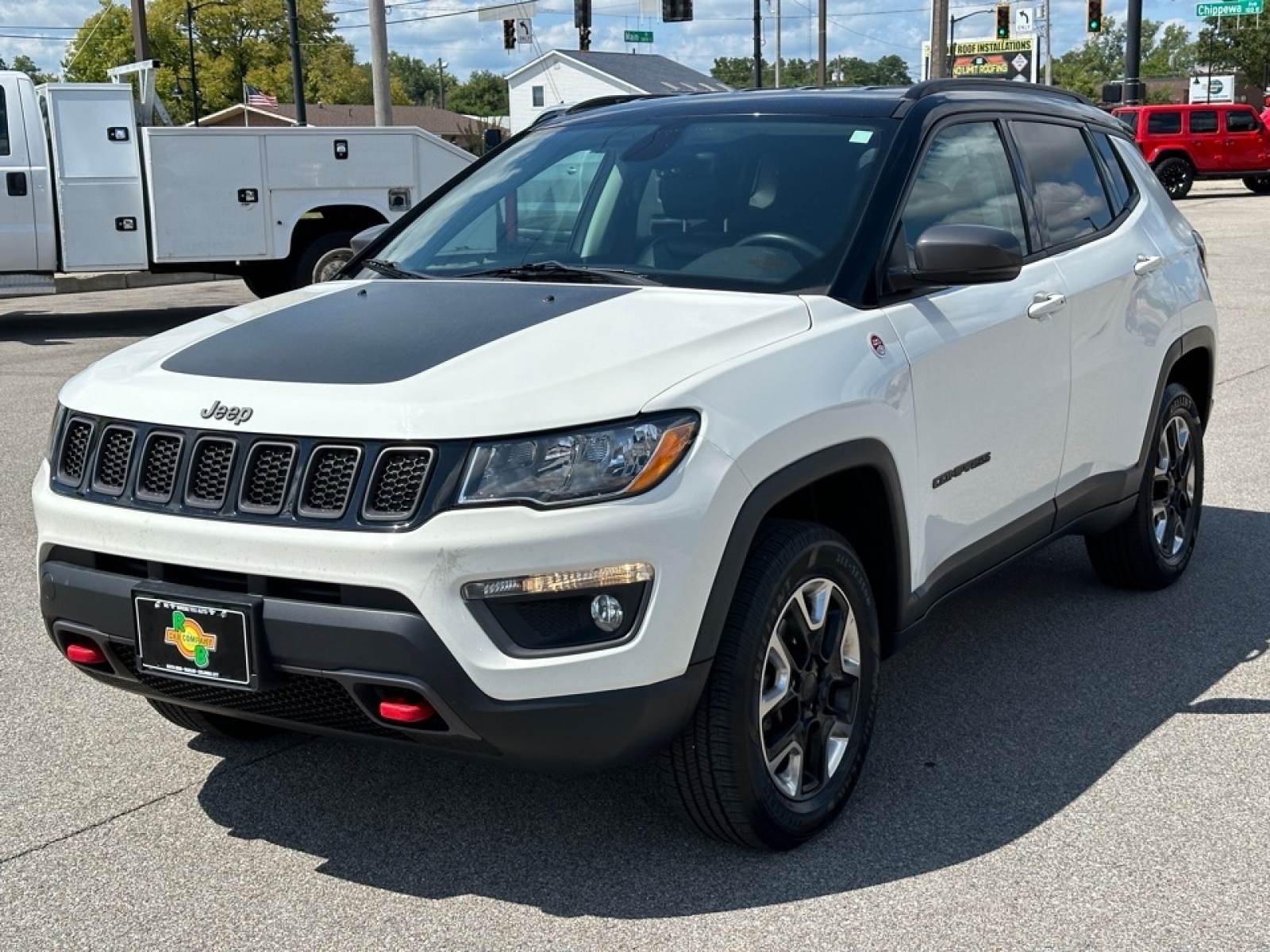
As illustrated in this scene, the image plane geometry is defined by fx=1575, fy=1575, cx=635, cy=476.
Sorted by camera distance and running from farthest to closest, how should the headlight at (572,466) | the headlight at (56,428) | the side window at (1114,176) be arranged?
the side window at (1114,176), the headlight at (56,428), the headlight at (572,466)

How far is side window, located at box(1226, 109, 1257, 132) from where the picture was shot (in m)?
33.1

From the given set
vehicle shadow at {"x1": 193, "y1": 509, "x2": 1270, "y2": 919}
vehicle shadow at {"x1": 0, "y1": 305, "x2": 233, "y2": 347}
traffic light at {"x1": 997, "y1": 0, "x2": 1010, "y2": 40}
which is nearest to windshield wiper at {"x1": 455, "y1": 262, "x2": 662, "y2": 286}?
vehicle shadow at {"x1": 193, "y1": 509, "x2": 1270, "y2": 919}

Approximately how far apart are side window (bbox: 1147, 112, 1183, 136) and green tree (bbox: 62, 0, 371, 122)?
59.9 m

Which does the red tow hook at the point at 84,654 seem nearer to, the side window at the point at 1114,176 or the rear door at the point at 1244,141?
the side window at the point at 1114,176

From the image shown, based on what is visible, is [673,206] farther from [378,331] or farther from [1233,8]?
[1233,8]

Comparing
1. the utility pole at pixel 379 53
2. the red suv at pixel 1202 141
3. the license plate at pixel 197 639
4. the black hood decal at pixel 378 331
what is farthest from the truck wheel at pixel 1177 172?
the license plate at pixel 197 639

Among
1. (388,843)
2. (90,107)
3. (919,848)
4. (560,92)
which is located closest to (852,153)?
(919,848)

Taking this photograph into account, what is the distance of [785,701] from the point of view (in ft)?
12.2

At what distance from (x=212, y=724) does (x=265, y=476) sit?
132 centimetres

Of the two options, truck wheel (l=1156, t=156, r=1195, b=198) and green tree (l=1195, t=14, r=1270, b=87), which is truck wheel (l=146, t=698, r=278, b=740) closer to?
truck wheel (l=1156, t=156, r=1195, b=198)

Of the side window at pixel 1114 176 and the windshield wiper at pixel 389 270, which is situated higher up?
the side window at pixel 1114 176

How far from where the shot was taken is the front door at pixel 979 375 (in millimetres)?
4145

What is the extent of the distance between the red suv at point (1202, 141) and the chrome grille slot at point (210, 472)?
31.9 metres

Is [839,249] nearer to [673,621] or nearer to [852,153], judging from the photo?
[852,153]
